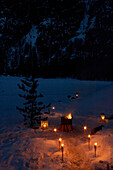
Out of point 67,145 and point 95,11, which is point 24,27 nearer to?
point 95,11

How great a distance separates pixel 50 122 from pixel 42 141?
14.2ft

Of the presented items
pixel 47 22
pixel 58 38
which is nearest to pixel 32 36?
pixel 47 22

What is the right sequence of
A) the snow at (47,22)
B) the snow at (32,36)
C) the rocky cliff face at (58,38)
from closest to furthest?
the rocky cliff face at (58,38) < the snow at (32,36) < the snow at (47,22)

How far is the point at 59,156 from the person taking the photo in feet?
19.7

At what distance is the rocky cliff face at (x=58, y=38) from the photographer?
52.1 m

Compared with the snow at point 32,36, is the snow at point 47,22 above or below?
above

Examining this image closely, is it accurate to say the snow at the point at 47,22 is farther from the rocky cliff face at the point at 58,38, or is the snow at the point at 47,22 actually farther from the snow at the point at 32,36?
the snow at the point at 32,36

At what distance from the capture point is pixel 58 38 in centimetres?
7700

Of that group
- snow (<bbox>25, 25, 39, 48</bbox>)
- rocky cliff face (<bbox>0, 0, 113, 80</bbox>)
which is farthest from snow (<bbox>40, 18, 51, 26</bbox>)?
snow (<bbox>25, 25, 39, 48</bbox>)

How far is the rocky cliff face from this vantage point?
52103mm

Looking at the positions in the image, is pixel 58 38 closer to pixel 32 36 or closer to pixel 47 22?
pixel 47 22

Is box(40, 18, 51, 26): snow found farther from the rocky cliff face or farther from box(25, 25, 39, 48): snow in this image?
box(25, 25, 39, 48): snow

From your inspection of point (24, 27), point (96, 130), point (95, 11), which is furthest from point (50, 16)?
point (96, 130)

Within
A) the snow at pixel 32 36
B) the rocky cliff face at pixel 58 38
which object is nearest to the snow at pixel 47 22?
the rocky cliff face at pixel 58 38
